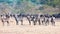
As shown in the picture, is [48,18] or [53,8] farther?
[53,8]

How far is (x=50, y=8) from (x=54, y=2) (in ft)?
6.62

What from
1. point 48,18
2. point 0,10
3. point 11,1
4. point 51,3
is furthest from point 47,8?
point 48,18

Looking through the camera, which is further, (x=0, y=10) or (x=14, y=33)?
(x=0, y=10)

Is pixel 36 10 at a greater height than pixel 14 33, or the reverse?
pixel 14 33

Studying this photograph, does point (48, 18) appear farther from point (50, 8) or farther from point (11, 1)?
point (11, 1)

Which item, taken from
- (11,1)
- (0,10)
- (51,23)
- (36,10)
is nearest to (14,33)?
(51,23)

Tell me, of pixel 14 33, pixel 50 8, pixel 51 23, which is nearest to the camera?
pixel 14 33

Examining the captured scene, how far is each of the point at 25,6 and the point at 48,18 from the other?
1047 inches

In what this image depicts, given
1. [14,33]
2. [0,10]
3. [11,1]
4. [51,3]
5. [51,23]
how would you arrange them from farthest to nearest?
[11,1], [51,3], [0,10], [51,23], [14,33]

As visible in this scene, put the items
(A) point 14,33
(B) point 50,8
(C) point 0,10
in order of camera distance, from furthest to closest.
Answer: (B) point 50,8, (C) point 0,10, (A) point 14,33

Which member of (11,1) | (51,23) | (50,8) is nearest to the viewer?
(51,23)

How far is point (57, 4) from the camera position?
169 ft

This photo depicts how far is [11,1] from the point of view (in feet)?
209

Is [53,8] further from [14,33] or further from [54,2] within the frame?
[14,33]
